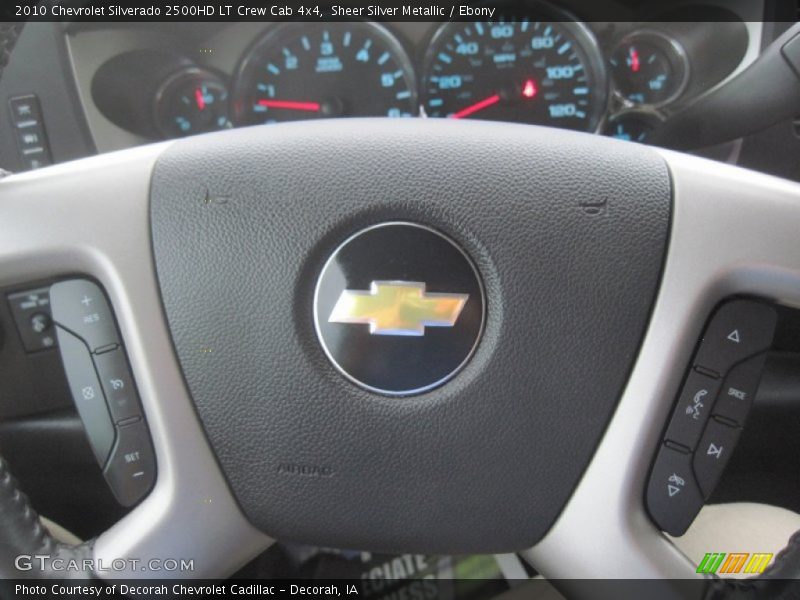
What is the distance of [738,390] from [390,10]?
3.12 ft

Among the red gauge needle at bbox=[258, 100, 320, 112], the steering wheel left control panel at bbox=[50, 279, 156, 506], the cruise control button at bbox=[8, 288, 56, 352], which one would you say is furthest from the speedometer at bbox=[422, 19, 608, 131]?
the steering wheel left control panel at bbox=[50, 279, 156, 506]

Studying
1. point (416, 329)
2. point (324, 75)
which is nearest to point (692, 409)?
point (416, 329)

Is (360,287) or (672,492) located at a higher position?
(360,287)

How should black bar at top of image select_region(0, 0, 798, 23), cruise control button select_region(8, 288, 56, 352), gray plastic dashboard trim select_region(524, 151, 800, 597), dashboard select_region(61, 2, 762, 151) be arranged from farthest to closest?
dashboard select_region(61, 2, 762, 151)
black bar at top of image select_region(0, 0, 798, 23)
cruise control button select_region(8, 288, 56, 352)
gray plastic dashboard trim select_region(524, 151, 800, 597)

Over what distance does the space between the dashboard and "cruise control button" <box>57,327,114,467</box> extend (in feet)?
2.25

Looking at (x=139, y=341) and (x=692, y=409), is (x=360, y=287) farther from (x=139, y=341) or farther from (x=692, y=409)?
(x=692, y=409)

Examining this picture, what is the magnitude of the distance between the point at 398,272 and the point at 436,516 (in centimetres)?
25

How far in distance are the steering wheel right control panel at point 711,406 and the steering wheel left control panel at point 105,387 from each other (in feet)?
1.75

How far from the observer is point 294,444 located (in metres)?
0.93

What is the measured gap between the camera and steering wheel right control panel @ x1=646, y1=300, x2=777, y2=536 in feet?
2.99

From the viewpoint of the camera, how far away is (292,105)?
5.52ft

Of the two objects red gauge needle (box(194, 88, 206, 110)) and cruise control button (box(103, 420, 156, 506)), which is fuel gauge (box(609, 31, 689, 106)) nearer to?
red gauge needle (box(194, 88, 206, 110))

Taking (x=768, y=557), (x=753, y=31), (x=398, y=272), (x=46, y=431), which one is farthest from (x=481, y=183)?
(x=753, y=31)

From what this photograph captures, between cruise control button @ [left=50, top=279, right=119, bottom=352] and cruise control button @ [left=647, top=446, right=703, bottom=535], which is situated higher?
cruise control button @ [left=50, top=279, right=119, bottom=352]
